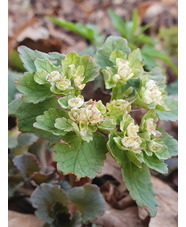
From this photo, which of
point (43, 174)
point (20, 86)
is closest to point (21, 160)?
point (43, 174)

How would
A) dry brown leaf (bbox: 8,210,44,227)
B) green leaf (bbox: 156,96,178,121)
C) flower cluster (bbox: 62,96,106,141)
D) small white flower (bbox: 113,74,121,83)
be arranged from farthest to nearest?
1. dry brown leaf (bbox: 8,210,44,227)
2. green leaf (bbox: 156,96,178,121)
3. small white flower (bbox: 113,74,121,83)
4. flower cluster (bbox: 62,96,106,141)

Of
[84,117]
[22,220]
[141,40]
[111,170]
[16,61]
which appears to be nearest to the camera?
[84,117]

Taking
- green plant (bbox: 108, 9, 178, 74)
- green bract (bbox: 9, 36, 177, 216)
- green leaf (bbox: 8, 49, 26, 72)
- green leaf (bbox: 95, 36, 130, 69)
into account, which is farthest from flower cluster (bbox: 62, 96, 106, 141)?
green leaf (bbox: 8, 49, 26, 72)

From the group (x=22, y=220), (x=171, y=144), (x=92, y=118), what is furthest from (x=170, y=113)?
(x=22, y=220)

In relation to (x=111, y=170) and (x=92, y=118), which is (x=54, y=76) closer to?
(x=92, y=118)

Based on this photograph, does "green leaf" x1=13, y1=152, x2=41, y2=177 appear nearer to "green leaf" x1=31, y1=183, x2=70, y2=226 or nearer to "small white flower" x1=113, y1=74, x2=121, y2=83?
"green leaf" x1=31, y1=183, x2=70, y2=226

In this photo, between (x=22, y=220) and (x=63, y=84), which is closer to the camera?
(x=63, y=84)
